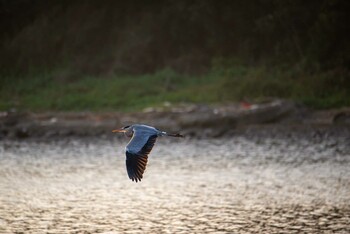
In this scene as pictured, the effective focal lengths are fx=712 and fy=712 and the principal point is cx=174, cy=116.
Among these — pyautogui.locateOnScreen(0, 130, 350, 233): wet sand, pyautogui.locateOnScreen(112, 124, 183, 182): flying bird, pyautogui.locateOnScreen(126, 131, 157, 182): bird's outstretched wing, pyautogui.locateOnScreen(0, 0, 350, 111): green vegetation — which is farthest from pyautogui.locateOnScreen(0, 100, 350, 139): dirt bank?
pyautogui.locateOnScreen(126, 131, 157, 182): bird's outstretched wing

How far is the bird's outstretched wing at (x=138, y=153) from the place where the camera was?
810 cm

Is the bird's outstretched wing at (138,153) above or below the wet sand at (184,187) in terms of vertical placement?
above

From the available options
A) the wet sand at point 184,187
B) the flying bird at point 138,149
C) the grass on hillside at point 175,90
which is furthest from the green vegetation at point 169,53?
the flying bird at point 138,149

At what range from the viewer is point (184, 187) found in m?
15.9

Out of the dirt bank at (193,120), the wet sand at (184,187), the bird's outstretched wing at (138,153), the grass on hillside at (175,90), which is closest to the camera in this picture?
the bird's outstretched wing at (138,153)

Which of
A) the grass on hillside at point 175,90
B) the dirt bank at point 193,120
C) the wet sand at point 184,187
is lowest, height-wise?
the wet sand at point 184,187

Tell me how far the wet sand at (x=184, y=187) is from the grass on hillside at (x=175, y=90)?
424 cm

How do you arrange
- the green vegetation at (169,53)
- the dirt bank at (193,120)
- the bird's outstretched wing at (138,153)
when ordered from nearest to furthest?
the bird's outstretched wing at (138,153), the dirt bank at (193,120), the green vegetation at (169,53)

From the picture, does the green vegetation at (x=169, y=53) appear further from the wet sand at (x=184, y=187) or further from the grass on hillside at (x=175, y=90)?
the wet sand at (x=184, y=187)

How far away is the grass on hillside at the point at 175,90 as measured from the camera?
27.8 meters

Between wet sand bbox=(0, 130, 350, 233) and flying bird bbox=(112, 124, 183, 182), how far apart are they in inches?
132

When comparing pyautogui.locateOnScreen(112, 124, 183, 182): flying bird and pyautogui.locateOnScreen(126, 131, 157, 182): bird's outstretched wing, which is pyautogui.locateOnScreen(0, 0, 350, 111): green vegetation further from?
pyautogui.locateOnScreen(126, 131, 157, 182): bird's outstretched wing

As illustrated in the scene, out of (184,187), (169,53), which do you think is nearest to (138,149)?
(184,187)

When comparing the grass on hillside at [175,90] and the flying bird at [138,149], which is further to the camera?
the grass on hillside at [175,90]
